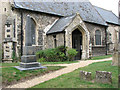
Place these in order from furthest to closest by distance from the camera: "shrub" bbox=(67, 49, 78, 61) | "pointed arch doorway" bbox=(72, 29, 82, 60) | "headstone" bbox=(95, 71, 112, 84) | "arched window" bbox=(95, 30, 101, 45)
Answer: "arched window" bbox=(95, 30, 101, 45), "pointed arch doorway" bbox=(72, 29, 82, 60), "shrub" bbox=(67, 49, 78, 61), "headstone" bbox=(95, 71, 112, 84)

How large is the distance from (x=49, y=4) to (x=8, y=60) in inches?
378

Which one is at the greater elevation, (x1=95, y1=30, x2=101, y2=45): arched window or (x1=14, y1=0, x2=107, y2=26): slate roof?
(x1=14, y1=0, x2=107, y2=26): slate roof

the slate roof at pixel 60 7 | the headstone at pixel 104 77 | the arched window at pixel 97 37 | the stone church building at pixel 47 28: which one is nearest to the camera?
the headstone at pixel 104 77

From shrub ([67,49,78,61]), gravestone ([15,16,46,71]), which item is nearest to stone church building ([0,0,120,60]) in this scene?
shrub ([67,49,78,61])

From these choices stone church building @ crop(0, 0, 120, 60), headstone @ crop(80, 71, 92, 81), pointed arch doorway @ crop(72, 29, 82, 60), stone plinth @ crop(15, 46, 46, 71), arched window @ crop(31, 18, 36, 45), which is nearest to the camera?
headstone @ crop(80, 71, 92, 81)

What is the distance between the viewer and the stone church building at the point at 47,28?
12.6 m

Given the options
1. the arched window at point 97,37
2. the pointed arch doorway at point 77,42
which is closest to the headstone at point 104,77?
the pointed arch doorway at point 77,42

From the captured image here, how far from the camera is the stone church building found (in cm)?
1260

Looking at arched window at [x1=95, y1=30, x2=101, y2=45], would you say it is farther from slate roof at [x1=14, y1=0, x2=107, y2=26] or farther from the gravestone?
the gravestone

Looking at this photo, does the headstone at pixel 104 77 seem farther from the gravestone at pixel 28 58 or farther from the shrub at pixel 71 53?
the shrub at pixel 71 53

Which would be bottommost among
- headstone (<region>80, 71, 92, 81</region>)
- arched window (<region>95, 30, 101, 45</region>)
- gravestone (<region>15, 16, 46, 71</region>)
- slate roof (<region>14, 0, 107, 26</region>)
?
headstone (<region>80, 71, 92, 81</region>)

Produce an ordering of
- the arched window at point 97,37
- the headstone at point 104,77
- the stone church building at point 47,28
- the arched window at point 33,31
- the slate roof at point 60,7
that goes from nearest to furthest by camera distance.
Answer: the headstone at point 104,77
the stone church building at point 47,28
the slate roof at point 60,7
the arched window at point 33,31
the arched window at point 97,37

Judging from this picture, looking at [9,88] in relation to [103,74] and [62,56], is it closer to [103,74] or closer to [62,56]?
[103,74]

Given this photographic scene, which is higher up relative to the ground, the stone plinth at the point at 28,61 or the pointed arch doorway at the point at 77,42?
the pointed arch doorway at the point at 77,42
